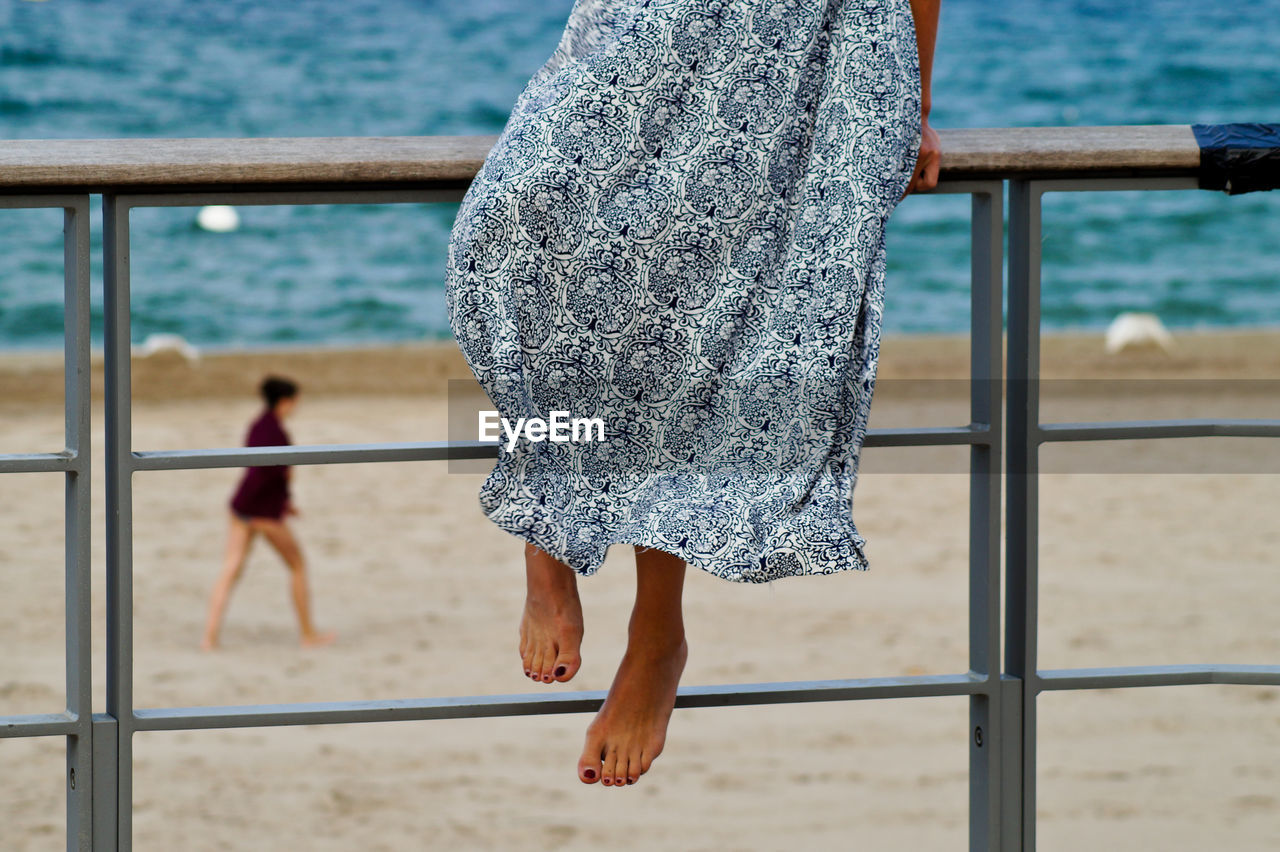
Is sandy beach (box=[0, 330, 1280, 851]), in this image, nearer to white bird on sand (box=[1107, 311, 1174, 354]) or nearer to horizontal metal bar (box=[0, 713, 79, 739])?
horizontal metal bar (box=[0, 713, 79, 739])

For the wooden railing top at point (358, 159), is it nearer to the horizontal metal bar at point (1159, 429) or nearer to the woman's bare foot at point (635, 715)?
the horizontal metal bar at point (1159, 429)

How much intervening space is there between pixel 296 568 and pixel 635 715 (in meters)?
4.82

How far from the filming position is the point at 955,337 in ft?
47.6

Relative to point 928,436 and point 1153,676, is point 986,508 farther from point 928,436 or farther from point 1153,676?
point 1153,676

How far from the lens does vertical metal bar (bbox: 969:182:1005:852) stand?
4.97ft

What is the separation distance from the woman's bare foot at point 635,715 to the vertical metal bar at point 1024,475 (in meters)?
0.37

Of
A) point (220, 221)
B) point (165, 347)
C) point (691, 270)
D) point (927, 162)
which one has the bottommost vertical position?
point (691, 270)

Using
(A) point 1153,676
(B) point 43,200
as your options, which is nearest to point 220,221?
(B) point 43,200

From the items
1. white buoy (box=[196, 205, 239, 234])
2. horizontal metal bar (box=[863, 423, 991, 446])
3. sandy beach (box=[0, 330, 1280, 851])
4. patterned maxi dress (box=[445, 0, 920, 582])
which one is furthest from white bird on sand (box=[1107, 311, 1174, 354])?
patterned maxi dress (box=[445, 0, 920, 582])

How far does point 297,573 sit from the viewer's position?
614cm

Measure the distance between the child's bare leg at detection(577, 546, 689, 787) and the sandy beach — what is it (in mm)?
1157

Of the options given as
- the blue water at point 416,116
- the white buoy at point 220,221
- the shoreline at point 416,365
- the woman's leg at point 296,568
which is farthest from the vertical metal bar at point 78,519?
the white buoy at point 220,221

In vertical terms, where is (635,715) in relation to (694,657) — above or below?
above

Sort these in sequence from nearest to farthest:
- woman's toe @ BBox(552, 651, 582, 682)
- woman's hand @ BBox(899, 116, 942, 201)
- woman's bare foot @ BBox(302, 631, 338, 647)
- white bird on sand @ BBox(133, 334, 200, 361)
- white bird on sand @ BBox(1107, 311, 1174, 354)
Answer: woman's hand @ BBox(899, 116, 942, 201) → woman's toe @ BBox(552, 651, 582, 682) → woman's bare foot @ BBox(302, 631, 338, 647) → white bird on sand @ BBox(133, 334, 200, 361) → white bird on sand @ BBox(1107, 311, 1174, 354)
